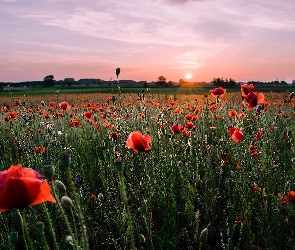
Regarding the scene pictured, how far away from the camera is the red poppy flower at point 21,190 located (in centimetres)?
107

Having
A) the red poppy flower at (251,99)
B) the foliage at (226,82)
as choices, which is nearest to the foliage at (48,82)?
the foliage at (226,82)

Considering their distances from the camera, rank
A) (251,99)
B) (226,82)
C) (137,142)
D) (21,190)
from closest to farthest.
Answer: (21,190)
(137,142)
(251,99)
(226,82)

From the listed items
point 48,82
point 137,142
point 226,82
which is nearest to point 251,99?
point 137,142

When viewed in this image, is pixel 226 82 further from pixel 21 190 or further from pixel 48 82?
pixel 21 190

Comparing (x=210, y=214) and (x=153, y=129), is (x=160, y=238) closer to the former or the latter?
(x=210, y=214)

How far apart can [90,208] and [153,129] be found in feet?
5.53

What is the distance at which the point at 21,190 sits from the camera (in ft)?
3.56

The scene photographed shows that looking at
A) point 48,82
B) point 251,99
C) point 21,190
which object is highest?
point 48,82

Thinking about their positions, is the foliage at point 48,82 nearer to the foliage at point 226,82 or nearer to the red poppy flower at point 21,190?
the foliage at point 226,82

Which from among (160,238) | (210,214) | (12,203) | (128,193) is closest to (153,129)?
(128,193)

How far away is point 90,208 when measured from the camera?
3.06 m

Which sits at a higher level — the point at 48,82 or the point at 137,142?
the point at 48,82

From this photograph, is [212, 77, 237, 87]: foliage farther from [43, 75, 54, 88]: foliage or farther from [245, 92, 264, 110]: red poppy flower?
[245, 92, 264, 110]: red poppy flower

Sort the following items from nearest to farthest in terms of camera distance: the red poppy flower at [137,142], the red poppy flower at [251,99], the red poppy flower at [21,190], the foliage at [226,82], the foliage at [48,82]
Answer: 1. the red poppy flower at [21,190]
2. the red poppy flower at [137,142]
3. the red poppy flower at [251,99]
4. the foliage at [226,82]
5. the foliage at [48,82]
